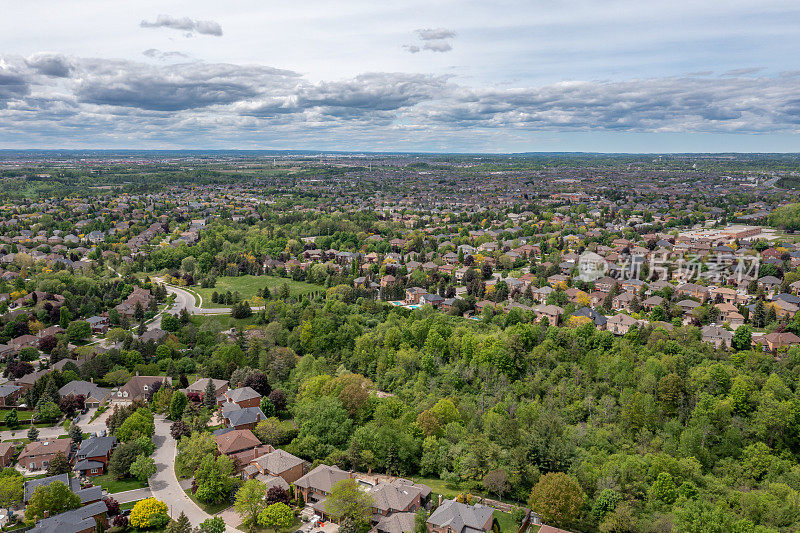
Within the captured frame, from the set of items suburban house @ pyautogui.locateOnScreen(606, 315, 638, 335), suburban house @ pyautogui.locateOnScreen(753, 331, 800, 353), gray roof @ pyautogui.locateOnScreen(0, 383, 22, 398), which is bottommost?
gray roof @ pyautogui.locateOnScreen(0, 383, 22, 398)

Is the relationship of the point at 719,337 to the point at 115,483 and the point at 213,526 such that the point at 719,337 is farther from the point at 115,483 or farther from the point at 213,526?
the point at 115,483

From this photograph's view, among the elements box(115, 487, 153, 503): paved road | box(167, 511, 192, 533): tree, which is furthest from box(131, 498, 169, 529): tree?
box(115, 487, 153, 503): paved road

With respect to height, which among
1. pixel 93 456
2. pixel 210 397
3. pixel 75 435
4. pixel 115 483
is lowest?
pixel 115 483

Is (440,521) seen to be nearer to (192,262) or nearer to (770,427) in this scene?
(770,427)

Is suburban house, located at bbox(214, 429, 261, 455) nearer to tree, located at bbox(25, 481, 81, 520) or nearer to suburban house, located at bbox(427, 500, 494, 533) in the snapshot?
tree, located at bbox(25, 481, 81, 520)

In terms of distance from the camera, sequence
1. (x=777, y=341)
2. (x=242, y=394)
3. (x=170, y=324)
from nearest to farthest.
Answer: (x=242, y=394) → (x=777, y=341) → (x=170, y=324)

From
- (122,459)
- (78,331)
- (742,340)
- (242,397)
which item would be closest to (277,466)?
(122,459)

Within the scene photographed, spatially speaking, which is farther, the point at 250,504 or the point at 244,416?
the point at 244,416
